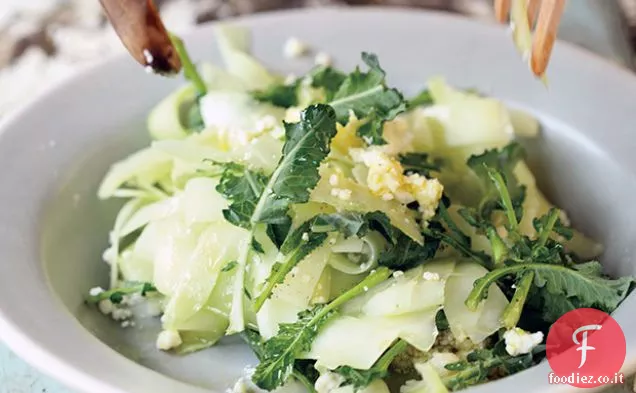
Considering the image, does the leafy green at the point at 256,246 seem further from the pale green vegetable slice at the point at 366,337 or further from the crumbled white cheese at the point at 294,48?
the crumbled white cheese at the point at 294,48

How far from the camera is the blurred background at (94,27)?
6.35 feet

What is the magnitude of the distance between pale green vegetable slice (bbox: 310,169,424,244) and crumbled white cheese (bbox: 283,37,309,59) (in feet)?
2.26

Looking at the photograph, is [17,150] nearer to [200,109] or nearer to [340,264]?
[200,109]

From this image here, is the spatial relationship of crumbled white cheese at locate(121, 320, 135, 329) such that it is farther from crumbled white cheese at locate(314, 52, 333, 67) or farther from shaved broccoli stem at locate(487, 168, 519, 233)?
crumbled white cheese at locate(314, 52, 333, 67)

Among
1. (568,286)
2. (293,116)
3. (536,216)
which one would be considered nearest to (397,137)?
(293,116)

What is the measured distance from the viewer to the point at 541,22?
121 cm

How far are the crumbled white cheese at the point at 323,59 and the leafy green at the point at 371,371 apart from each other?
0.88 meters

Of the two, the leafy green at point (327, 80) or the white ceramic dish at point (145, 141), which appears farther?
the leafy green at point (327, 80)

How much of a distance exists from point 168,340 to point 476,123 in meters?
0.69

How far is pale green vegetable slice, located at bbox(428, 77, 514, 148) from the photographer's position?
5.10ft

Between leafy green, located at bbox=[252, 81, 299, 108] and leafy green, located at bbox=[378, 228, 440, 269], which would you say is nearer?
leafy green, located at bbox=[378, 228, 440, 269]

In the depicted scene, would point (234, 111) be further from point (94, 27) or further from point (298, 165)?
point (94, 27)

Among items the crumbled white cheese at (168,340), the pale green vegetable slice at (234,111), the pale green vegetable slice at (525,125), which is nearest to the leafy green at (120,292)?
the crumbled white cheese at (168,340)

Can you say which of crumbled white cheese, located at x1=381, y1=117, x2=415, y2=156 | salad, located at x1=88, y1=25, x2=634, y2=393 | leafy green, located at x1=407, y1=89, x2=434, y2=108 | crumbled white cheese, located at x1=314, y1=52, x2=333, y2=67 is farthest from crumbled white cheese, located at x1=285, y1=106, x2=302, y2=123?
crumbled white cheese, located at x1=314, y1=52, x2=333, y2=67
